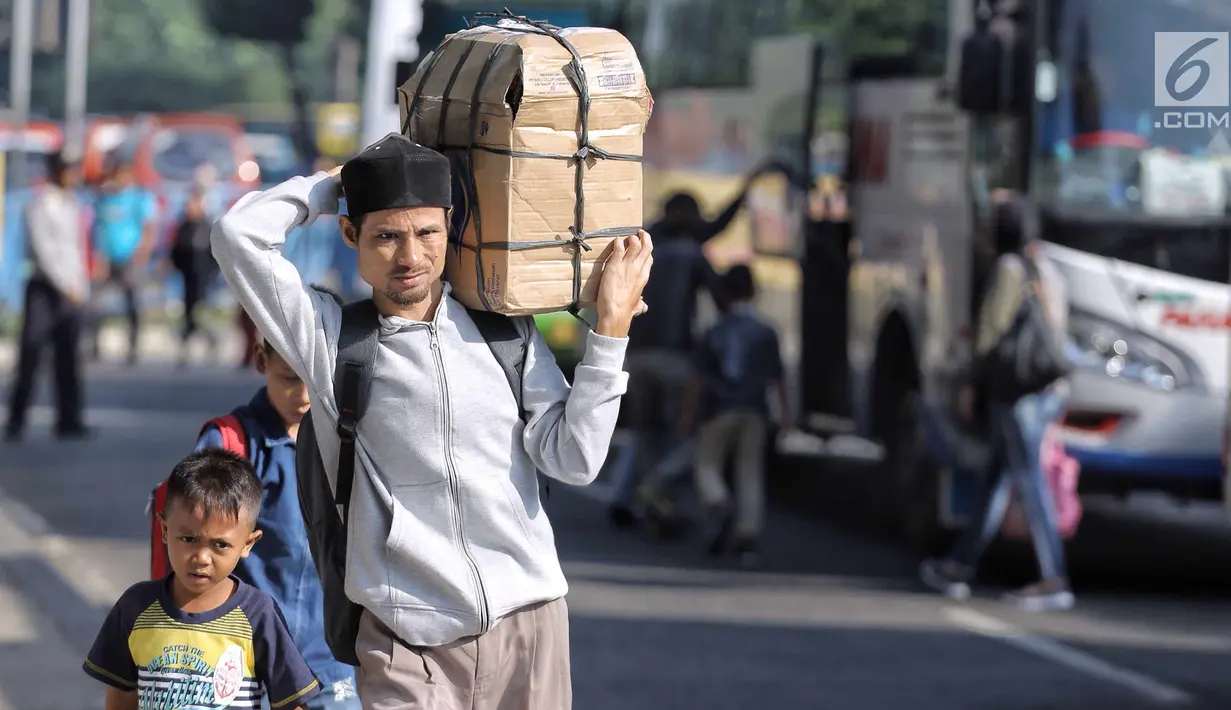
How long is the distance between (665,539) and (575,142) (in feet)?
24.3

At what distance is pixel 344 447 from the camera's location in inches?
147

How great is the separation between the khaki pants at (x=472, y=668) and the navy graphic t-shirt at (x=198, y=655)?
0.14 m

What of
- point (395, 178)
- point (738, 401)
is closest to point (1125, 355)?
point (738, 401)

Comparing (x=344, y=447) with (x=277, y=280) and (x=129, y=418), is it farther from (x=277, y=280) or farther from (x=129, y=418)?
(x=129, y=418)

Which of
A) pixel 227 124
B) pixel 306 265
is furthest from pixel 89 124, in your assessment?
pixel 306 265

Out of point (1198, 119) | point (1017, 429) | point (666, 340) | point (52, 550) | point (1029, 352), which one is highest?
point (1198, 119)

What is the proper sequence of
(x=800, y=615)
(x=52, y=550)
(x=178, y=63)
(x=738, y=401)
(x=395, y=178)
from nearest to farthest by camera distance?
(x=395, y=178) < (x=800, y=615) < (x=52, y=550) < (x=738, y=401) < (x=178, y=63)

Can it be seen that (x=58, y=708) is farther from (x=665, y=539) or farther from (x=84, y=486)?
(x=84, y=486)

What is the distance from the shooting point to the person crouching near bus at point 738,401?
10.2 m

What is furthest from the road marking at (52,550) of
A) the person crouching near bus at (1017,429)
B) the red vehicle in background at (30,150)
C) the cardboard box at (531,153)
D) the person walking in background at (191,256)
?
the red vehicle in background at (30,150)

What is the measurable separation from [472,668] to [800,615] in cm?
538

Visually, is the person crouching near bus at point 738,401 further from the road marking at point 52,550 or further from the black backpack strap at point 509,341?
the black backpack strap at point 509,341

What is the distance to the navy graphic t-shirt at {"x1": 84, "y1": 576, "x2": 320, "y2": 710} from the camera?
3.65 meters

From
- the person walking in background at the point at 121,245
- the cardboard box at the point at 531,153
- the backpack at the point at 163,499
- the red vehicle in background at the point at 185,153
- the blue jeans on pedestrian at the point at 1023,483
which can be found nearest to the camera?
the cardboard box at the point at 531,153
